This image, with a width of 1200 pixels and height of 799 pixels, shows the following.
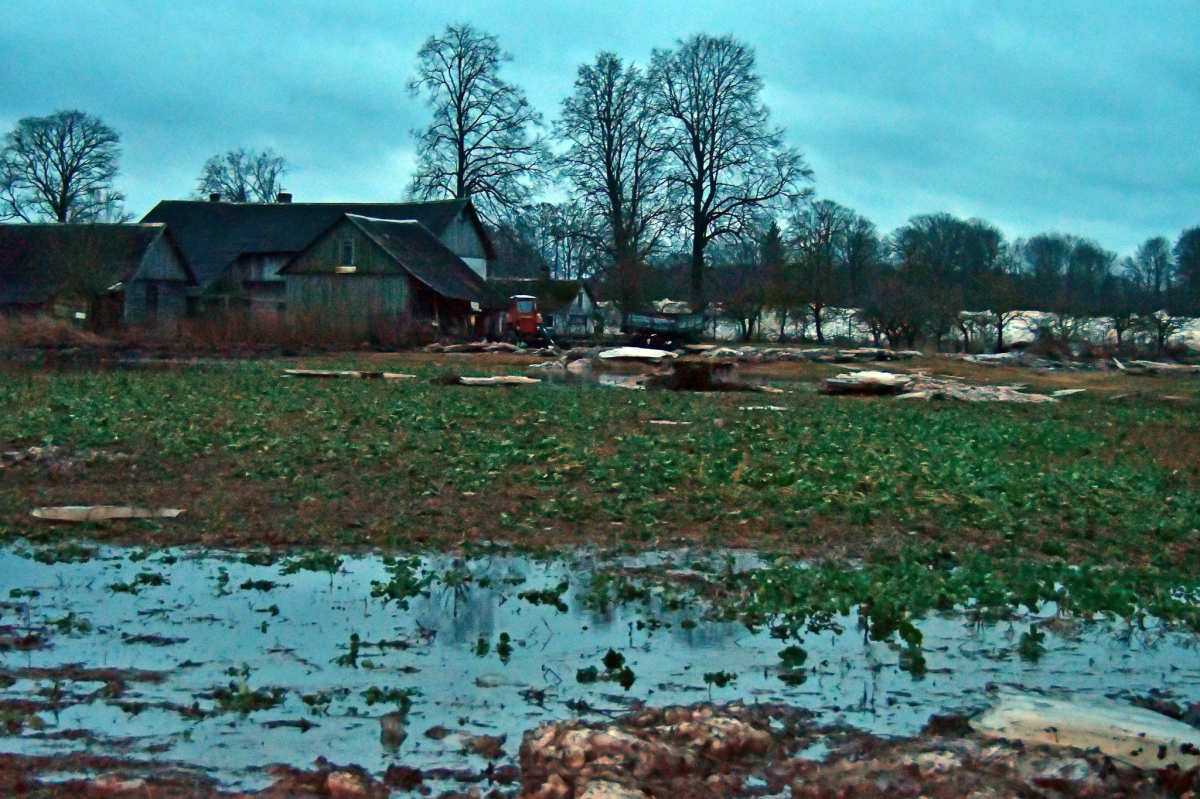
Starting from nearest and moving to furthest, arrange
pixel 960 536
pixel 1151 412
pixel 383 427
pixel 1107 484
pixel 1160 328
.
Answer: pixel 960 536 → pixel 1107 484 → pixel 383 427 → pixel 1151 412 → pixel 1160 328

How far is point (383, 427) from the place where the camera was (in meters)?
14.4

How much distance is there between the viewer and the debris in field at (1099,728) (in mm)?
4555

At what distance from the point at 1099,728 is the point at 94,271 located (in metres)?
52.9

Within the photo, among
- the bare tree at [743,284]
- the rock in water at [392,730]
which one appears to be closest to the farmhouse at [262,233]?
the bare tree at [743,284]

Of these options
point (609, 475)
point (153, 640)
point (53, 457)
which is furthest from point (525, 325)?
point (153, 640)

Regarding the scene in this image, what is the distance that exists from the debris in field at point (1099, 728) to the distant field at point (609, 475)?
2.91 m

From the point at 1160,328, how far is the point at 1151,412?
1391 inches

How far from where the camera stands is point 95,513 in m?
8.97

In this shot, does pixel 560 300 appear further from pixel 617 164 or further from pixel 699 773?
pixel 699 773

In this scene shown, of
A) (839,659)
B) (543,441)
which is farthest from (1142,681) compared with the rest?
(543,441)

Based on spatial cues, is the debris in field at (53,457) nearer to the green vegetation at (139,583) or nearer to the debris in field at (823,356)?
the green vegetation at (139,583)

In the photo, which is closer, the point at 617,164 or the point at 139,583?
the point at 139,583

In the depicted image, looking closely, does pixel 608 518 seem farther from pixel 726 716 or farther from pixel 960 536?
pixel 726 716

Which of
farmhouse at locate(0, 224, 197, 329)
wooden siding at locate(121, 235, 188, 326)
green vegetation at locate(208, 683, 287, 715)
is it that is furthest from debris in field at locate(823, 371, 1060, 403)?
wooden siding at locate(121, 235, 188, 326)
